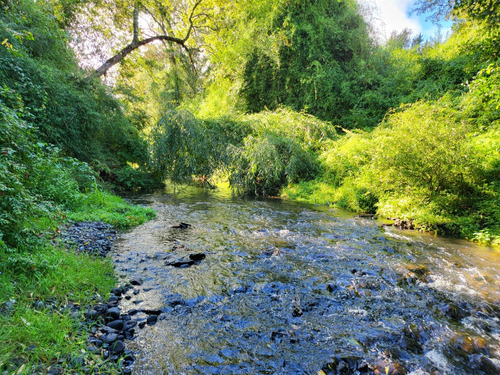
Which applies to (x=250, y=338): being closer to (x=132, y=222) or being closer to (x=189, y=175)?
(x=132, y=222)

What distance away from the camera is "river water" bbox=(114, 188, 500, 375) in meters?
2.81

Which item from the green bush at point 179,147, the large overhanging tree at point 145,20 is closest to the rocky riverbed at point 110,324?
the green bush at point 179,147

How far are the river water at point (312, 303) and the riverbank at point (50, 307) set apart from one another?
0.48 metres

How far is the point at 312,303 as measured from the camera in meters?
3.94

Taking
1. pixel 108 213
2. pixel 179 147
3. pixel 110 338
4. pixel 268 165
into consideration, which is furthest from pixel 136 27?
pixel 110 338

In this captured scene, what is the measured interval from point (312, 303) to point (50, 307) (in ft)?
11.1

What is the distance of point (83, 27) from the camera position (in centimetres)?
1388

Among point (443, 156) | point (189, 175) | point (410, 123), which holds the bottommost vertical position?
point (189, 175)

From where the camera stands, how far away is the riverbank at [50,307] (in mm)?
2197

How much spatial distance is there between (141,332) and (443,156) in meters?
8.59

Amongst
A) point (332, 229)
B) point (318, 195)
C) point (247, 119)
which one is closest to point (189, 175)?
point (247, 119)

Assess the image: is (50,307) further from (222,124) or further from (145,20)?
(145,20)

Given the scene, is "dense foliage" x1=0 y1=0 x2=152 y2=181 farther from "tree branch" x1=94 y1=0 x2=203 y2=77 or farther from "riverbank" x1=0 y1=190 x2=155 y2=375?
"riverbank" x1=0 y1=190 x2=155 y2=375

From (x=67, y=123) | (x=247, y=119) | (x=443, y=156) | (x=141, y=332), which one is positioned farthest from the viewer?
(x=247, y=119)
